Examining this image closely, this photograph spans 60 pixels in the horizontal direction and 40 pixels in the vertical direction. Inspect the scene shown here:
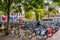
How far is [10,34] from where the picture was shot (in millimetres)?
16375

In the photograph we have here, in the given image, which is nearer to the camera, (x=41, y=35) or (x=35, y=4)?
(x=41, y=35)

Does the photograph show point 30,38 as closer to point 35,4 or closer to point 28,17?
point 35,4

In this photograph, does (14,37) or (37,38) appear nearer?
(37,38)

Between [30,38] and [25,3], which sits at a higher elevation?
[25,3]

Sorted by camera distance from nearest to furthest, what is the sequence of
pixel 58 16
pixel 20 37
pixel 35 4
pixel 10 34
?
pixel 20 37 < pixel 10 34 < pixel 35 4 < pixel 58 16

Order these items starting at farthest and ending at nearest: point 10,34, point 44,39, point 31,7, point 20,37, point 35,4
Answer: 1. point 31,7
2. point 35,4
3. point 10,34
4. point 20,37
5. point 44,39

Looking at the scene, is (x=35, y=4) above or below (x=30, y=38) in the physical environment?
above

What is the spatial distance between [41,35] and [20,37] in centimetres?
245

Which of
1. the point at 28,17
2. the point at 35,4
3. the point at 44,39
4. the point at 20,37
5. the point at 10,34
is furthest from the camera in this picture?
the point at 28,17

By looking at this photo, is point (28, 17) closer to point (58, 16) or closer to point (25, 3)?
point (58, 16)

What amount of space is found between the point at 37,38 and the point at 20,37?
229 centimetres

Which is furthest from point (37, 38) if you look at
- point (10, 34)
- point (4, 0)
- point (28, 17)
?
point (28, 17)

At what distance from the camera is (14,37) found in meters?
15.6

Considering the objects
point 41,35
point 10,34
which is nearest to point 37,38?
point 41,35
